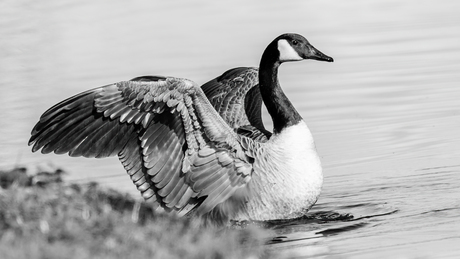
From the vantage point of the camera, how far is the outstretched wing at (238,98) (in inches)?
423

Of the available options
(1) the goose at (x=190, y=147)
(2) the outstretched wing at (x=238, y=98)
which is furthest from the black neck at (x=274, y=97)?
(2) the outstretched wing at (x=238, y=98)

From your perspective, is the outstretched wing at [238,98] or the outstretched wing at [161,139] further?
the outstretched wing at [238,98]

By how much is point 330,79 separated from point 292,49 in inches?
205

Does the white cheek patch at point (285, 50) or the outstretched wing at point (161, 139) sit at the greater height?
the white cheek patch at point (285, 50)

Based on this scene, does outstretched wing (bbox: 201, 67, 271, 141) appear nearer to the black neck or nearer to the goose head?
the black neck

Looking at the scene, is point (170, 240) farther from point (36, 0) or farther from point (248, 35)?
point (36, 0)

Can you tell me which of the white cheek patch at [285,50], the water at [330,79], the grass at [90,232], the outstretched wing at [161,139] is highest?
the white cheek patch at [285,50]

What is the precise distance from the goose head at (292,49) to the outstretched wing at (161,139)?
1.08 meters

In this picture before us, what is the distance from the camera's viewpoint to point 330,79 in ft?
49.5

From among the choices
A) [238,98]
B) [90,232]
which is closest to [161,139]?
[238,98]

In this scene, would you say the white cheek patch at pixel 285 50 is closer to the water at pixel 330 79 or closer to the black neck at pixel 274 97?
the black neck at pixel 274 97

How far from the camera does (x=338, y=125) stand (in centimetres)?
1272

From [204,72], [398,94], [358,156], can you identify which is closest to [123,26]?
Result: [204,72]

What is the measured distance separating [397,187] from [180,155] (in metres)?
2.59
